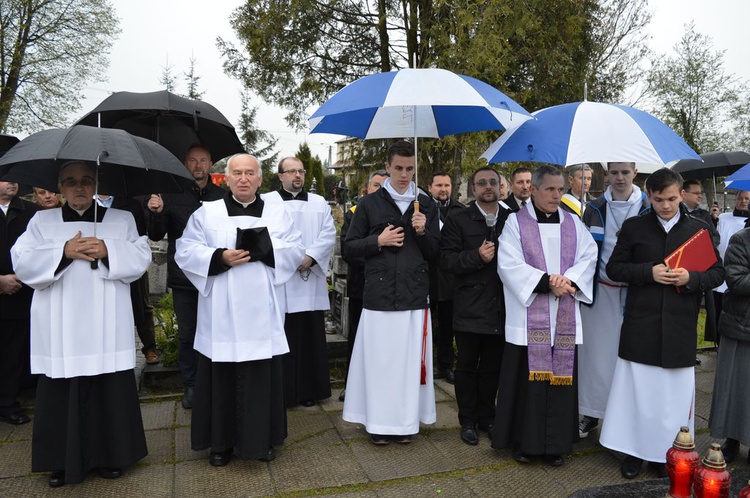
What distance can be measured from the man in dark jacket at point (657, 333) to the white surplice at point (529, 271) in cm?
22

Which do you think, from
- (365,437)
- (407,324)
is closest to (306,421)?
(365,437)

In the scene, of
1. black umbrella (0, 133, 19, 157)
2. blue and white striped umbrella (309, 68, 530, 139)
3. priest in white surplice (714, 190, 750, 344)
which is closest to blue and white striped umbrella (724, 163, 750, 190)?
blue and white striped umbrella (309, 68, 530, 139)

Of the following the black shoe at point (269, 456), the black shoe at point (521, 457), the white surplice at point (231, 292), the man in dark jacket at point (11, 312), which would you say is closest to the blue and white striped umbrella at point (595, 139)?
the white surplice at point (231, 292)

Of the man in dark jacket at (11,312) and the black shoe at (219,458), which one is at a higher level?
the man in dark jacket at (11,312)

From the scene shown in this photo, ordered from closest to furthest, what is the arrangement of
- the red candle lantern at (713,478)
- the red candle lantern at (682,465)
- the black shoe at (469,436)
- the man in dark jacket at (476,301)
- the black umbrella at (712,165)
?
the red candle lantern at (713,478)
the red candle lantern at (682,465)
the man in dark jacket at (476,301)
the black shoe at (469,436)
the black umbrella at (712,165)

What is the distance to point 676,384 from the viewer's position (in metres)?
3.96

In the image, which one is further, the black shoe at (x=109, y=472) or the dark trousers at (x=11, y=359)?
the dark trousers at (x=11, y=359)

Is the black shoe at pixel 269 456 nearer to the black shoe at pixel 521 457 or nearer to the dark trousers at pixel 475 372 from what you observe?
the dark trousers at pixel 475 372

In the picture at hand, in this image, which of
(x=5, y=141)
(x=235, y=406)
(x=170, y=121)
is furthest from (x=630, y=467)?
(x=5, y=141)

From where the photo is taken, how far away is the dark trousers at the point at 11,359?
191 inches

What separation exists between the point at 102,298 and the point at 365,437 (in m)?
2.17

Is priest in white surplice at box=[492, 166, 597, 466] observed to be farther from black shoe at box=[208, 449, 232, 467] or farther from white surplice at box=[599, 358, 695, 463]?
black shoe at box=[208, 449, 232, 467]

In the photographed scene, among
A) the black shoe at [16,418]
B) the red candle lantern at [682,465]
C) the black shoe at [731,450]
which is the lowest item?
the black shoe at [16,418]

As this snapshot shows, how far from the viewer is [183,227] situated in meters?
4.96
